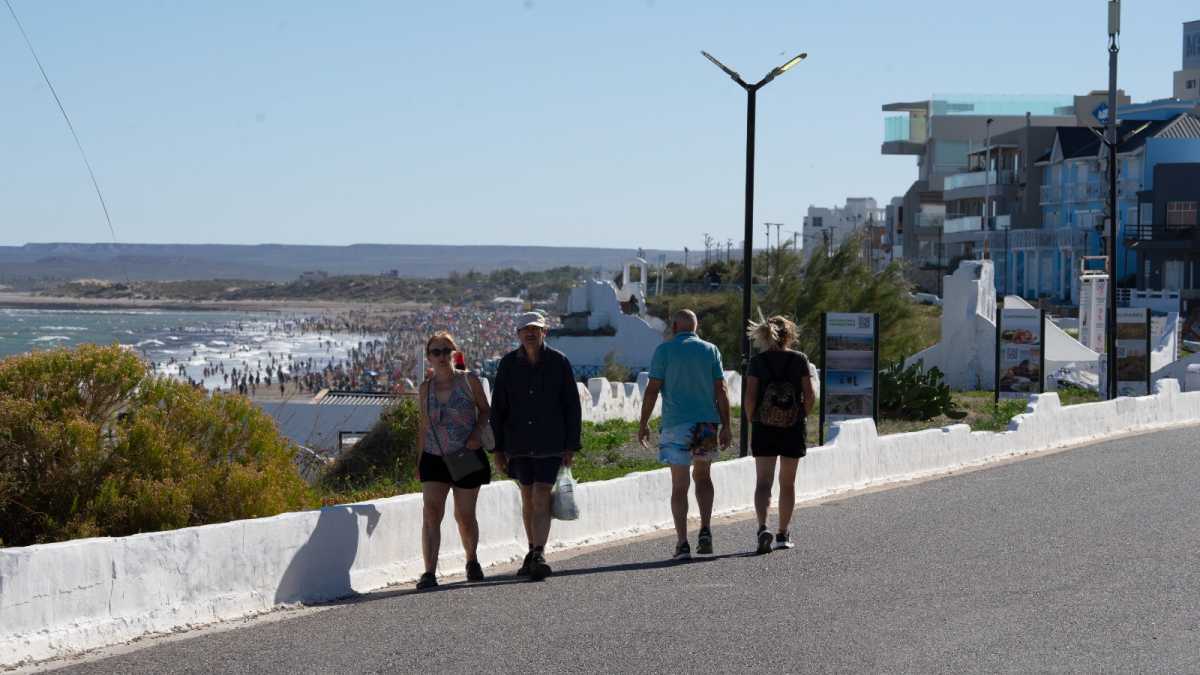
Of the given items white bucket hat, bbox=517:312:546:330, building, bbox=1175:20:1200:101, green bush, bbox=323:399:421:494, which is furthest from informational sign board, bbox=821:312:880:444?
building, bbox=1175:20:1200:101

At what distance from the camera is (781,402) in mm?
11852

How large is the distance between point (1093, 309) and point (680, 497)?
2872 centimetres

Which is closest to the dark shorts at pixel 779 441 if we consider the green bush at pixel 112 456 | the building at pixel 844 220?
the green bush at pixel 112 456

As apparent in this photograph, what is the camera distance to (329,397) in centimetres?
5497

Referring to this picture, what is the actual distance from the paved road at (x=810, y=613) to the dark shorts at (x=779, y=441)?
0.73m

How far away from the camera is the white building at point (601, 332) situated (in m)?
68.6

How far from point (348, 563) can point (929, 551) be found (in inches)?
168

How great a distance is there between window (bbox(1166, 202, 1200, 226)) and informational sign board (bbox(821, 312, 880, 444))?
55.4m

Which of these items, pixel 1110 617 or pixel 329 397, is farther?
pixel 329 397

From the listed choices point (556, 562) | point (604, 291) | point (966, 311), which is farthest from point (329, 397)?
point (556, 562)

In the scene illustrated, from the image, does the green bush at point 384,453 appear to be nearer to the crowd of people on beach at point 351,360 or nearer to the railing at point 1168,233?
the crowd of people on beach at point 351,360

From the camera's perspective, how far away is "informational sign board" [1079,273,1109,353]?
37188mm

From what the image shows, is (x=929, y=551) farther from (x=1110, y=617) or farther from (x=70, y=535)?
(x=70, y=535)

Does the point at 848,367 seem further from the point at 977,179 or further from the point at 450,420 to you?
the point at 977,179
